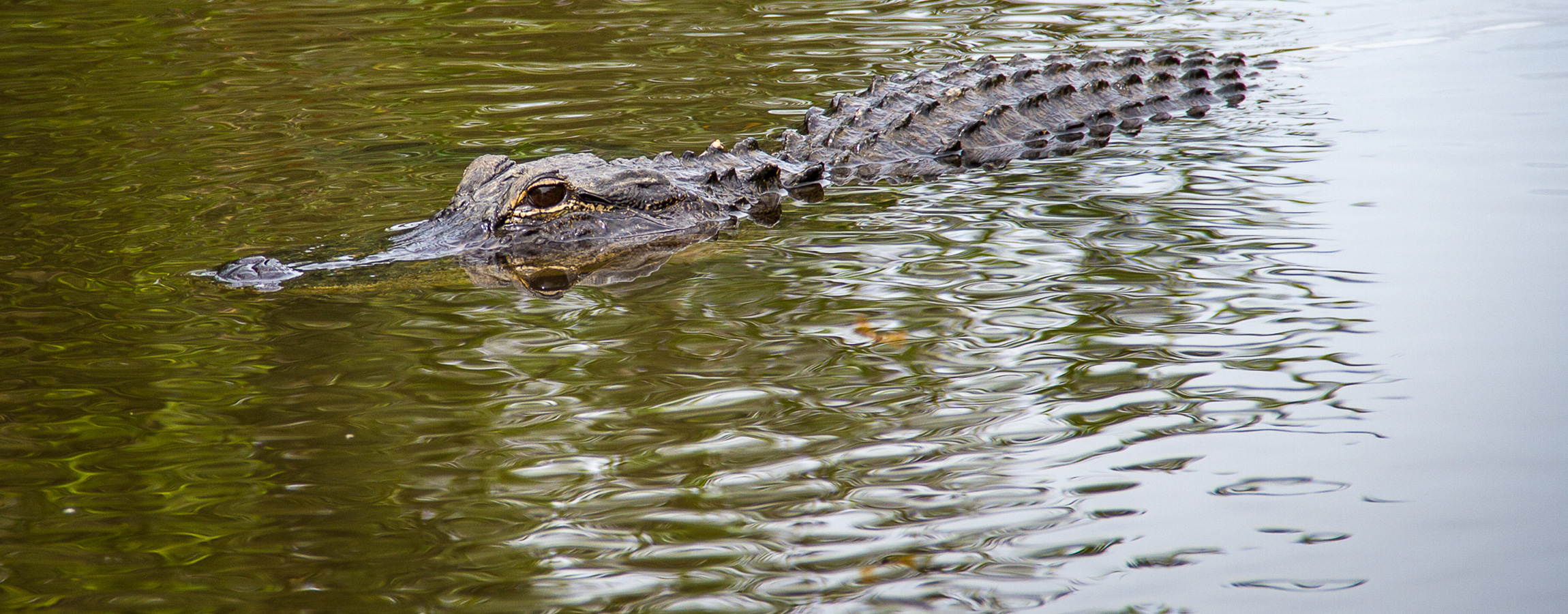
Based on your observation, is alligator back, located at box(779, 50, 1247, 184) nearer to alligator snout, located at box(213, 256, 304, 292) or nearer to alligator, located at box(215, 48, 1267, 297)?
alligator, located at box(215, 48, 1267, 297)

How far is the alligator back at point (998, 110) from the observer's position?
5969mm

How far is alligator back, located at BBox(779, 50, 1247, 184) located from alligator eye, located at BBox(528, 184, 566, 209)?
1567 mm

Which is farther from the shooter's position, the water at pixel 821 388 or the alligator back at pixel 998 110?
the alligator back at pixel 998 110

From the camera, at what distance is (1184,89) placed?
7.20 metres

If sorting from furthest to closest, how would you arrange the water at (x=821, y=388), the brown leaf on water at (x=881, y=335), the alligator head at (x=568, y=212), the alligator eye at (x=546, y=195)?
the alligator eye at (x=546, y=195), the alligator head at (x=568, y=212), the brown leaf on water at (x=881, y=335), the water at (x=821, y=388)

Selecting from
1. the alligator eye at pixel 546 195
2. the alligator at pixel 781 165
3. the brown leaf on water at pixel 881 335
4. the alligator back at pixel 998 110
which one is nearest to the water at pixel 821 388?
the brown leaf on water at pixel 881 335

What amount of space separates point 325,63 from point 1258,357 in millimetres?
6754

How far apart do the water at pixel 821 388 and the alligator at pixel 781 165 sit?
238 mm

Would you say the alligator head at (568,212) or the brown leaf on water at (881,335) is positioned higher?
the alligator head at (568,212)

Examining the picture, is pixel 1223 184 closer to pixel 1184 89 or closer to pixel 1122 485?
pixel 1184 89

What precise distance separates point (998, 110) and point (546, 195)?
115 inches

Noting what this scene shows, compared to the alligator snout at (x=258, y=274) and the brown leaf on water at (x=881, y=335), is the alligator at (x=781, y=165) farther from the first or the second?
the brown leaf on water at (x=881, y=335)

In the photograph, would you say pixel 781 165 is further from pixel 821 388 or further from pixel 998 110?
pixel 821 388

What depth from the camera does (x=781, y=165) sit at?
5699 millimetres
